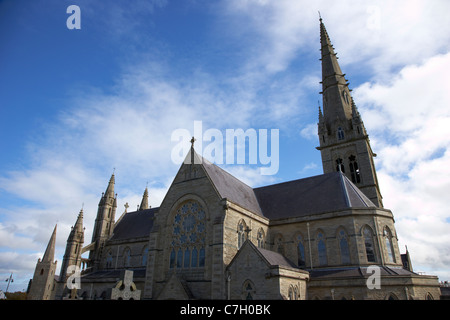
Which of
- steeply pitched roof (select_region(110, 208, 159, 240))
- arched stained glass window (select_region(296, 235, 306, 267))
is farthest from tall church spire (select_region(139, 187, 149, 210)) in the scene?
arched stained glass window (select_region(296, 235, 306, 267))

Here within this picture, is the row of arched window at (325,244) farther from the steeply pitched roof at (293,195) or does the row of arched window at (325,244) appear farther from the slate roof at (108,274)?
the slate roof at (108,274)

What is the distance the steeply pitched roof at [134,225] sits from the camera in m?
40.1

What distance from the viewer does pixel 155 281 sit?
27281mm

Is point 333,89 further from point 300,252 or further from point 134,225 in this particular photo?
point 134,225

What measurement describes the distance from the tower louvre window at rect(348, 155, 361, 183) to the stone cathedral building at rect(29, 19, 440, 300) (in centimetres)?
25

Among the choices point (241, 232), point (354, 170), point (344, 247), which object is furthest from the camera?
point (354, 170)

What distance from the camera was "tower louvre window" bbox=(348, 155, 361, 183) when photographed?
41.1 metres

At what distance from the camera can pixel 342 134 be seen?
148 feet

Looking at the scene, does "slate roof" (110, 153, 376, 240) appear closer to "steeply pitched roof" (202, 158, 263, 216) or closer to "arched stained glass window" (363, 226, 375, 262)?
"steeply pitched roof" (202, 158, 263, 216)

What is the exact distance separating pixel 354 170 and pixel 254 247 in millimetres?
26242

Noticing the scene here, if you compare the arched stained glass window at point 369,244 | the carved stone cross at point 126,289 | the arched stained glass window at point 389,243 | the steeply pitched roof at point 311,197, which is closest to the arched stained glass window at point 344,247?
the arched stained glass window at point 369,244

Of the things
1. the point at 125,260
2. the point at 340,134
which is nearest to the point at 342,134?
the point at 340,134
